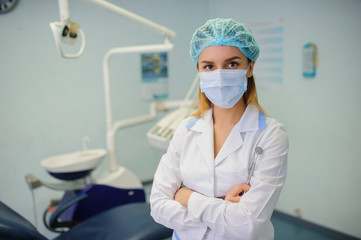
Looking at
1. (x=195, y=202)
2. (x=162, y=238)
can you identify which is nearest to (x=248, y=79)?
(x=195, y=202)

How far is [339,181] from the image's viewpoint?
2148mm

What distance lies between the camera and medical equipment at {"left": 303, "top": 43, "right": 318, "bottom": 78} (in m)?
2.15

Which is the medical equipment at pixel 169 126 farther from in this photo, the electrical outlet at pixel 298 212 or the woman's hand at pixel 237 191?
the electrical outlet at pixel 298 212

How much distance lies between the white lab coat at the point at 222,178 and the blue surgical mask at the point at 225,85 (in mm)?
94

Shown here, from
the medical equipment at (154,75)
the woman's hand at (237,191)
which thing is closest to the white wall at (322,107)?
the medical equipment at (154,75)

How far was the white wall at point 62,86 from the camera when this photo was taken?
2273mm

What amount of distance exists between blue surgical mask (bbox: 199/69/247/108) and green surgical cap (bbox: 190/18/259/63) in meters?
0.09

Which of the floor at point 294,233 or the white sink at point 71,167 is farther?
the floor at point 294,233

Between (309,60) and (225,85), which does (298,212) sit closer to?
(309,60)

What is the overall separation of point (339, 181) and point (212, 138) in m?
1.56

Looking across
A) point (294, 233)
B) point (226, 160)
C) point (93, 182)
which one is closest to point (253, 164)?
point (226, 160)

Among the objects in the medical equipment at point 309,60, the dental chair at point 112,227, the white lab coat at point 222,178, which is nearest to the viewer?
the white lab coat at point 222,178

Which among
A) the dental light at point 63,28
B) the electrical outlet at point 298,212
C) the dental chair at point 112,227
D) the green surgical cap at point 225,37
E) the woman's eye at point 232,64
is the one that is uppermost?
the dental light at point 63,28

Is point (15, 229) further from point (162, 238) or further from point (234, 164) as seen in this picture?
point (234, 164)
